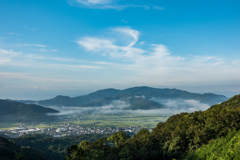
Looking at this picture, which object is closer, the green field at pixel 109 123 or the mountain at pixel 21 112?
the green field at pixel 109 123

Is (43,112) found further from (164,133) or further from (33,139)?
(164,133)

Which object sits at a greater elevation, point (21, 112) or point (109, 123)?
point (21, 112)

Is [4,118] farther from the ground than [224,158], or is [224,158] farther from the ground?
[224,158]

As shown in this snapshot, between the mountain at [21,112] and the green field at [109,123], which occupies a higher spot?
the mountain at [21,112]

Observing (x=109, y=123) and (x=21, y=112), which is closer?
(x=109, y=123)

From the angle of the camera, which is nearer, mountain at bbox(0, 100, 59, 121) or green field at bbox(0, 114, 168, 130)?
green field at bbox(0, 114, 168, 130)

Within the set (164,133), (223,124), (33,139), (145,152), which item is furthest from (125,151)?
(33,139)

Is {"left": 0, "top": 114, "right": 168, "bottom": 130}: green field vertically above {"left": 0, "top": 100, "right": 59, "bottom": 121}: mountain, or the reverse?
{"left": 0, "top": 100, "right": 59, "bottom": 121}: mountain

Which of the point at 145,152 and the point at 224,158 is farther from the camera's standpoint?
the point at 145,152
